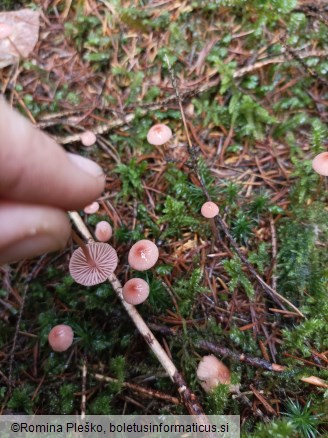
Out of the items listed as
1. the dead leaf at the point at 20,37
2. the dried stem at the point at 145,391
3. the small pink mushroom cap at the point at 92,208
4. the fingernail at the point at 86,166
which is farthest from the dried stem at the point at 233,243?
the dead leaf at the point at 20,37

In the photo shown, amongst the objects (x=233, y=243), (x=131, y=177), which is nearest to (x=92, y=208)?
(x=131, y=177)

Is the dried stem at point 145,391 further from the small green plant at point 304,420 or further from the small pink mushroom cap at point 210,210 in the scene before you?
the small pink mushroom cap at point 210,210

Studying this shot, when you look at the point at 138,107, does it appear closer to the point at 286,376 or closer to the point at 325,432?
the point at 286,376

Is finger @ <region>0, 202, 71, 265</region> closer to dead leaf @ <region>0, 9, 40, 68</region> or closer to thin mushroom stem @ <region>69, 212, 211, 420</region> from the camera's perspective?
thin mushroom stem @ <region>69, 212, 211, 420</region>

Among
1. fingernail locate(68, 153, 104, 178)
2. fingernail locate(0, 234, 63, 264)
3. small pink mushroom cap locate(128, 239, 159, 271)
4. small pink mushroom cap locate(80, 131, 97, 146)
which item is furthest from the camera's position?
small pink mushroom cap locate(80, 131, 97, 146)

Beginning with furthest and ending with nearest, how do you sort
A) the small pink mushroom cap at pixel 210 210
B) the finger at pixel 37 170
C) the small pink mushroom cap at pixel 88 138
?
the small pink mushroom cap at pixel 88 138, the small pink mushroom cap at pixel 210 210, the finger at pixel 37 170

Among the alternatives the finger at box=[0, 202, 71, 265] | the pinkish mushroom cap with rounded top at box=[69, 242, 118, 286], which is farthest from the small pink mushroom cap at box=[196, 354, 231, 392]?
the finger at box=[0, 202, 71, 265]
